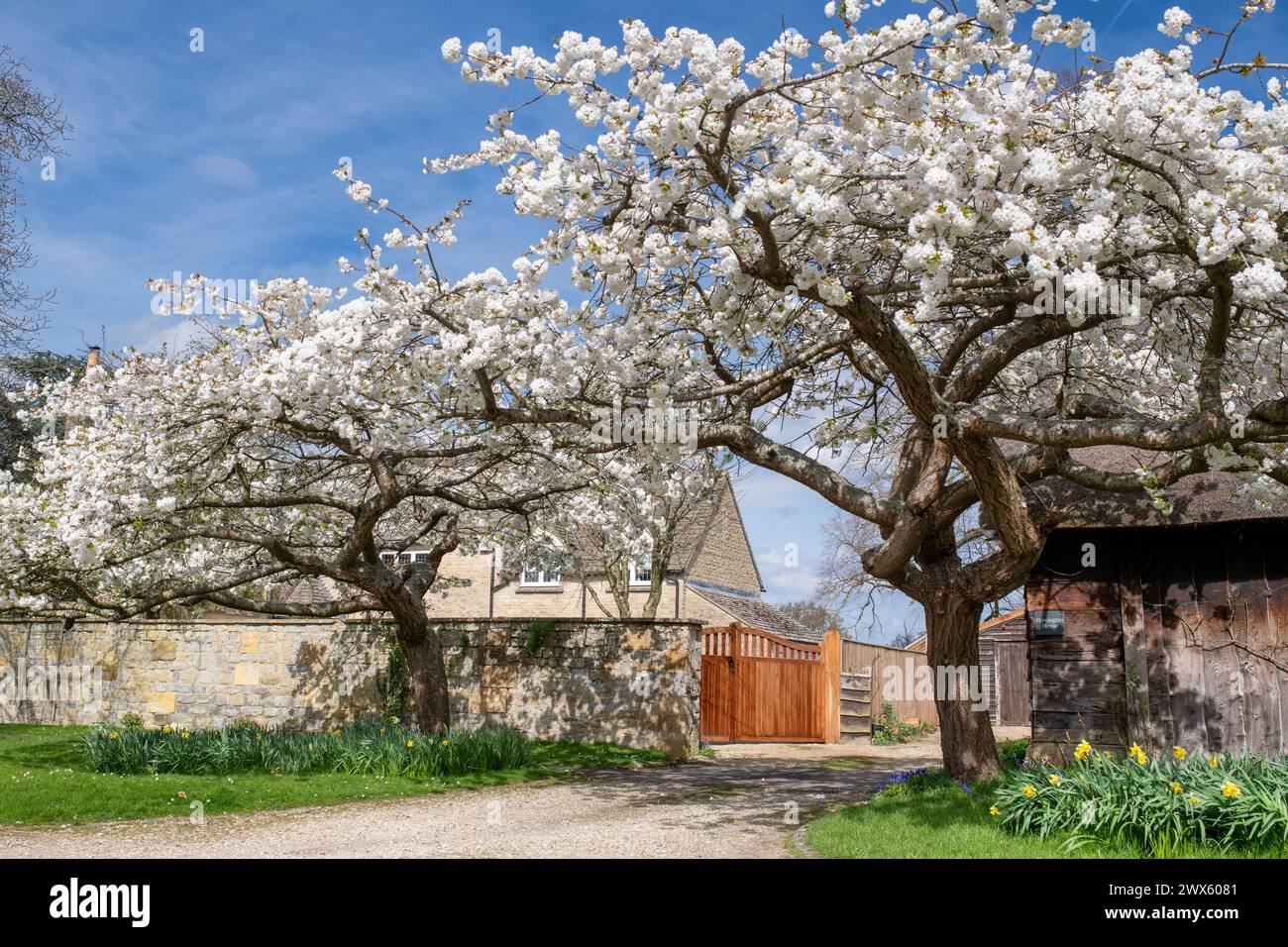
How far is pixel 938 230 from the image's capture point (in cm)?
657

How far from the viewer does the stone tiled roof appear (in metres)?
27.4

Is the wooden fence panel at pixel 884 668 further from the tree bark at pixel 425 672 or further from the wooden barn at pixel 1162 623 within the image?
the wooden barn at pixel 1162 623

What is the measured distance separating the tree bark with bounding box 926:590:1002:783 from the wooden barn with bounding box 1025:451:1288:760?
1.41 meters

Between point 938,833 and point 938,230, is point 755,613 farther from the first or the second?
point 938,230

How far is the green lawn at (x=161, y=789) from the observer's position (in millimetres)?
9594

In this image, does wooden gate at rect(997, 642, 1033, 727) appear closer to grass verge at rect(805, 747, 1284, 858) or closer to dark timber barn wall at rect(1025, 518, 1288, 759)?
dark timber barn wall at rect(1025, 518, 1288, 759)

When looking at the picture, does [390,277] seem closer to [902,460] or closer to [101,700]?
[902,460]

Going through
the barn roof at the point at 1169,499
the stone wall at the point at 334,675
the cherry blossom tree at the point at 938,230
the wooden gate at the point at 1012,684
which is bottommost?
the wooden gate at the point at 1012,684

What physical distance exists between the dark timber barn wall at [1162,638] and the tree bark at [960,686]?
150 centimetres

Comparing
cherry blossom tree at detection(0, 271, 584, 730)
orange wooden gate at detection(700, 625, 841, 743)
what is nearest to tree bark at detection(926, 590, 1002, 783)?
cherry blossom tree at detection(0, 271, 584, 730)

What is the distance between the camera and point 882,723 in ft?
72.3

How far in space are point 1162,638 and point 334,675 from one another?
12.2 m

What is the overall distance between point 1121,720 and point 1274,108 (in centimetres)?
639

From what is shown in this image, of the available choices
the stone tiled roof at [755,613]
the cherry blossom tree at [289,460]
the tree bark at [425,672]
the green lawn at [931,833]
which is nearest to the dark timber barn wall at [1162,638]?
the green lawn at [931,833]
